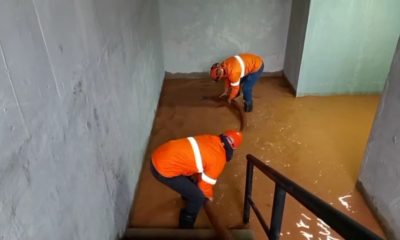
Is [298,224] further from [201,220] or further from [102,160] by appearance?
[102,160]

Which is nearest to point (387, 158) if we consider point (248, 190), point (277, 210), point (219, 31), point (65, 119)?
point (248, 190)

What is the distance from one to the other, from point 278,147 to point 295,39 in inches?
74.9

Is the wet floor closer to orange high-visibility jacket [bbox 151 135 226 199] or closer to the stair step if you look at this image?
the stair step

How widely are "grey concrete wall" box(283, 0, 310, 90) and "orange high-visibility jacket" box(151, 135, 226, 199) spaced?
2715mm

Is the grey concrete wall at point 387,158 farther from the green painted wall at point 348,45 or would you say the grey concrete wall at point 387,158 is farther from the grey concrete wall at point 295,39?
the grey concrete wall at point 295,39

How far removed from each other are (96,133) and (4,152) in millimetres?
999

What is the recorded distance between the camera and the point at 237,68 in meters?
4.29

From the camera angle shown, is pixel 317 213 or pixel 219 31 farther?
pixel 219 31

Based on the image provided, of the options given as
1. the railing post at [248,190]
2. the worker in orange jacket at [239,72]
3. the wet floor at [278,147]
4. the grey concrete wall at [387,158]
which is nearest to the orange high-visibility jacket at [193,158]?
the railing post at [248,190]

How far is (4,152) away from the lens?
3.76 feet

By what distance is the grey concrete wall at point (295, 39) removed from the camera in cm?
458

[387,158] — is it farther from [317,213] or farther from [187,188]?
[317,213]

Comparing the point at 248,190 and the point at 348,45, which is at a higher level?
the point at 348,45

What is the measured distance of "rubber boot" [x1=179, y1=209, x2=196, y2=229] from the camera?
2943 millimetres
